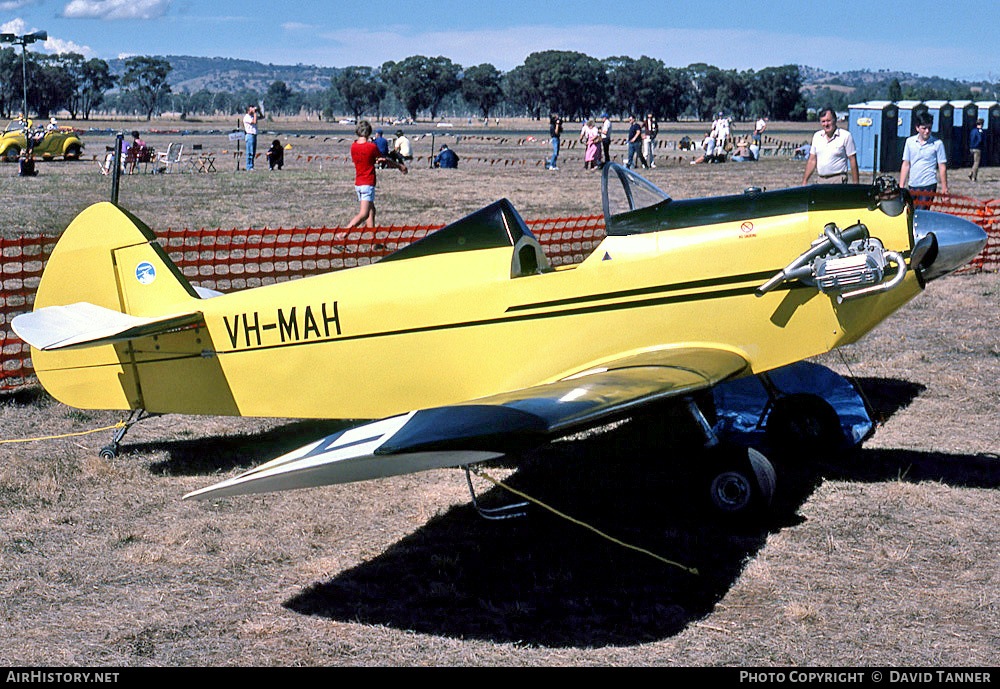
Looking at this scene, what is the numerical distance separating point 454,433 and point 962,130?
34.8 m

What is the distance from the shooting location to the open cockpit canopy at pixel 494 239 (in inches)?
247

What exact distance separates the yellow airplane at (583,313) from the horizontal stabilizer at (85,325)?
15 millimetres

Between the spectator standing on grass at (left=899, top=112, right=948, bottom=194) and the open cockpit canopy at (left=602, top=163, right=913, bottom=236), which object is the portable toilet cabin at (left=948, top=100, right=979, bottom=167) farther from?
the open cockpit canopy at (left=602, top=163, right=913, bottom=236)

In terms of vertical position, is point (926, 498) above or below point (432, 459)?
below

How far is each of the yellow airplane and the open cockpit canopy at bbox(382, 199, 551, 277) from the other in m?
0.01

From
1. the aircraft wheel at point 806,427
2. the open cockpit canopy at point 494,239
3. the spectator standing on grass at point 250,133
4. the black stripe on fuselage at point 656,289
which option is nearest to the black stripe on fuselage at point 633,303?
the black stripe on fuselage at point 656,289

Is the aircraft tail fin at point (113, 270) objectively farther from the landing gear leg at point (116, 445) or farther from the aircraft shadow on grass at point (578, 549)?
the aircraft shadow on grass at point (578, 549)

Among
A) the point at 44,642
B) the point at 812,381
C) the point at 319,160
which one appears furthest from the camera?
the point at 319,160

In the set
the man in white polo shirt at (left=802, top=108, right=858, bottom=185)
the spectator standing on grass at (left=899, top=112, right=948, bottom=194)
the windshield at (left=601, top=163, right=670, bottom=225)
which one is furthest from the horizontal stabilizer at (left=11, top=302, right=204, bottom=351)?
the spectator standing on grass at (left=899, top=112, right=948, bottom=194)
